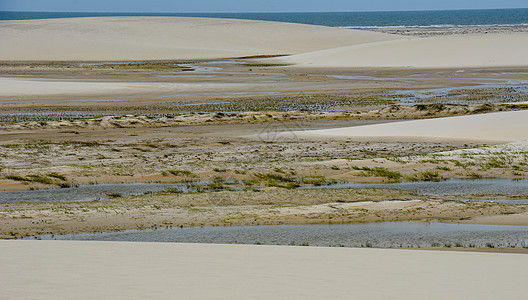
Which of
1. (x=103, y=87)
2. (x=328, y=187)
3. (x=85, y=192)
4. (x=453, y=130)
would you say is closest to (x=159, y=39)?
(x=103, y=87)

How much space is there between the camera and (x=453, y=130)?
2286 centimetres

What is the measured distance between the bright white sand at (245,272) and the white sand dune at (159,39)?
A: 56624mm

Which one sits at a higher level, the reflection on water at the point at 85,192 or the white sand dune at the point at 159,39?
the white sand dune at the point at 159,39

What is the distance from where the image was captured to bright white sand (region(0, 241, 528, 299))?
770 cm

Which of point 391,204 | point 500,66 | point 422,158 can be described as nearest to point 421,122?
point 422,158

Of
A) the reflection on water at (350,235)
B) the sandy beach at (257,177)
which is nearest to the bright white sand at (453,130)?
the sandy beach at (257,177)

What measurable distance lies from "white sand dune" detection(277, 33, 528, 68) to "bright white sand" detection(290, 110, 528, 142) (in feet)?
95.9

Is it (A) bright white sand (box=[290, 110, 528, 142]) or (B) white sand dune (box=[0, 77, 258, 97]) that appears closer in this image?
(A) bright white sand (box=[290, 110, 528, 142])

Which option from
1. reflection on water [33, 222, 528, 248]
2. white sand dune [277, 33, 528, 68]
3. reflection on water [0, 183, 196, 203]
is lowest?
reflection on water [0, 183, 196, 203]

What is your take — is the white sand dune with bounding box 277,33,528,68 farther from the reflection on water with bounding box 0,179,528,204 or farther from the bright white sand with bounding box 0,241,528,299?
the bright white sand with bounding box 0,241,528,299

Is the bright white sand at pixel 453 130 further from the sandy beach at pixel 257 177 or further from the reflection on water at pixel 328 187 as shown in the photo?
the reflection on water at pixel 328 187

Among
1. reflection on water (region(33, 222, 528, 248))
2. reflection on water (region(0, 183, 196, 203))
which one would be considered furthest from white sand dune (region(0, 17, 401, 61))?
reflection on water (region(33, 222, 528, 248))

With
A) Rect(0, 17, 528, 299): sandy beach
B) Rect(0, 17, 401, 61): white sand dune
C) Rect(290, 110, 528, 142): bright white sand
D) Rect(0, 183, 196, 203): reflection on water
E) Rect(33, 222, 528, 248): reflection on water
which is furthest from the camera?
Rect(0, 17, 401, 61): white sand dune

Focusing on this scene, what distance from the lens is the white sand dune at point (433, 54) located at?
52.8 meters
